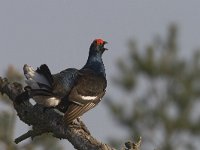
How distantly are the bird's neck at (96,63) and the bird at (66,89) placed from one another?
0.27m

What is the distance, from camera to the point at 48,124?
30.5 feet

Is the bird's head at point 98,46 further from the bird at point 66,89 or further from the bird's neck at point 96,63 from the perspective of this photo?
the bird at point 66,89

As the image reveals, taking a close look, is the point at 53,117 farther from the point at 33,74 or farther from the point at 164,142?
the point at 164,142

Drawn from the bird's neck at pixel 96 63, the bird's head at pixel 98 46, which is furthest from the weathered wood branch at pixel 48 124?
the bird's head at pixel 98 46

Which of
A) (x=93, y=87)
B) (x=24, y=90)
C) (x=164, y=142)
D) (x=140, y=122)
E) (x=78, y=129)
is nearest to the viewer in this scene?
(x=78, y=129)

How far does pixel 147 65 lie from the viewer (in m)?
27.1

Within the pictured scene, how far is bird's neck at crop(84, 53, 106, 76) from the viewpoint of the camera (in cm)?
1129

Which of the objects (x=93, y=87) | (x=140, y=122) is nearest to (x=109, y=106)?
(x=140, y=122)

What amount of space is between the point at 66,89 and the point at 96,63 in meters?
1.45

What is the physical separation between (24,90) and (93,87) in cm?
107

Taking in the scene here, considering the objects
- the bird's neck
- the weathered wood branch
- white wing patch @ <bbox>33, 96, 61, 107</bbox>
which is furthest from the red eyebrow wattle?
white wing patch @ <bbox>33, 96, 61, 107</bbox>

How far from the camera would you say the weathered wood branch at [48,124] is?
8.82 metres

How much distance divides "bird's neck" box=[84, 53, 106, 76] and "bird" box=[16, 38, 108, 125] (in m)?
0.27

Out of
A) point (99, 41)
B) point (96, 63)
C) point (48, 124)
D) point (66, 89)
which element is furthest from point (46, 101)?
point (99, 41)
